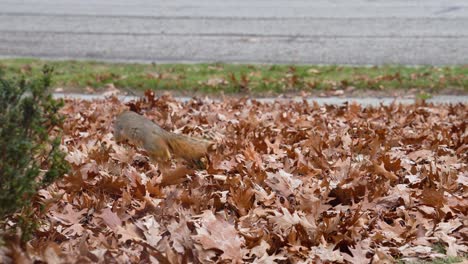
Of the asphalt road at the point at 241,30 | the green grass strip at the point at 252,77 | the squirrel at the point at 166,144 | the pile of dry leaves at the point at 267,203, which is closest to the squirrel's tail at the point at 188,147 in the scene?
the squirrel at the point at 166,144

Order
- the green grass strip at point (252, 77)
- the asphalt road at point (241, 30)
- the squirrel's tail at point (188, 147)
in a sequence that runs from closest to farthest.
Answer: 1. the squirrel's tail at point (188, 147)
2. the green grass strip at point (252, 77)
3. the asphalt road at point (241, 30)

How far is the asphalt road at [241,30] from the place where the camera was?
13.3 metres

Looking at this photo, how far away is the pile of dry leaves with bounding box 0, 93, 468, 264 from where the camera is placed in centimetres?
346

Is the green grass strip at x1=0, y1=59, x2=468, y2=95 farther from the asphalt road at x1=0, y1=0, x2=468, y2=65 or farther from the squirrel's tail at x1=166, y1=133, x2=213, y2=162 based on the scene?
the squirrel's tail at x1=166, y1=133, x2=213, y2=162

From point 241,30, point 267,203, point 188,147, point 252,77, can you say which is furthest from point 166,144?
point 241,30

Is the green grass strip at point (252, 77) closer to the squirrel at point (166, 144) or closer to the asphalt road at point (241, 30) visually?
the asphalt road at point (241, 30)

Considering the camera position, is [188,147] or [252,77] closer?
[188,147]

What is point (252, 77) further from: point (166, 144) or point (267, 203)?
point (267, 203)

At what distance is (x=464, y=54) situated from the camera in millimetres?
12930

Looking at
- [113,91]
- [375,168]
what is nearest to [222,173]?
[375,168]

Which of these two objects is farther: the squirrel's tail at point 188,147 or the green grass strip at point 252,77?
the green grass strip at point 252,77

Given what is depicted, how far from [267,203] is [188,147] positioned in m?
1.07

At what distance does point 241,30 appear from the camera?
1462 centimetres

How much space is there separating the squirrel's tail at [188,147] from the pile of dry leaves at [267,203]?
101mm
